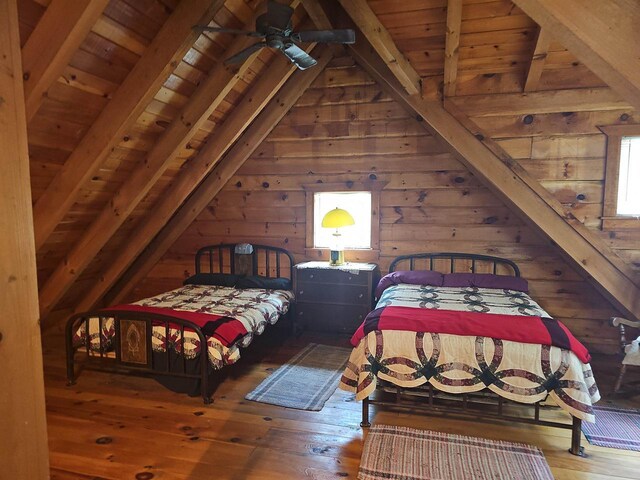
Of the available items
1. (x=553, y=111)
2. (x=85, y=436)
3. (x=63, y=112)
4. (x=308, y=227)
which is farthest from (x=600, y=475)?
(x=63, y=112)

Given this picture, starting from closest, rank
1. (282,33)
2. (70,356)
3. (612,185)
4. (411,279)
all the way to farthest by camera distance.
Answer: (282,33) < (70,356) < (612,185) < (411,279)

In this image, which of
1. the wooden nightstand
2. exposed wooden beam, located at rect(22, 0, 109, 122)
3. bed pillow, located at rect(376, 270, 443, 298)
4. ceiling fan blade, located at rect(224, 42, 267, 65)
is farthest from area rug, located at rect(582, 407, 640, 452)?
exposed wooden beam, located at rect(22, 0, 109, 122)

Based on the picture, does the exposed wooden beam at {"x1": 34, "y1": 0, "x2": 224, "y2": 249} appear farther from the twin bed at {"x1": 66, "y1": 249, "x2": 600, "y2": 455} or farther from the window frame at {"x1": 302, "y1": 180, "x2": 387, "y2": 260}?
the window frame at {"x1": 302, "y1": 180, "x2": 387, "y2": 260}

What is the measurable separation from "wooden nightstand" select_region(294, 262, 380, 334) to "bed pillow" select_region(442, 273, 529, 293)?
786 millimetres

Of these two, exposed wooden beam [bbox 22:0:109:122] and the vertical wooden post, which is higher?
exposed wooden beam [bbox 22:0:109:122]

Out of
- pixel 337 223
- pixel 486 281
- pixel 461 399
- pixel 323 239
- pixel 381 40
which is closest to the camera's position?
pixel 461 399

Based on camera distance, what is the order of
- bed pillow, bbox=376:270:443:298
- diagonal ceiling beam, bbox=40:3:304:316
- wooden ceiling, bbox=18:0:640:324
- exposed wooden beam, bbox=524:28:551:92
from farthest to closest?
bed pillow, bbox=376:270:443:298 → diagonal ceiling beam, bbox=40:3:304:316 → exposed wooden beam, bbox=524:28:551:92 → wooden ceiling, bbox=18:0:640:324

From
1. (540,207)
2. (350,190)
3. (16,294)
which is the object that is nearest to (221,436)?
(16,294)

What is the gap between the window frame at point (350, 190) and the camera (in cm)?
454

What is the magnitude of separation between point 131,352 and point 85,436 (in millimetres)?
656

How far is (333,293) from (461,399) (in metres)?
1.73

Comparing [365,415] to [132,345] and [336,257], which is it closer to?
[132,345]

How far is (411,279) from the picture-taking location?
4.11 m

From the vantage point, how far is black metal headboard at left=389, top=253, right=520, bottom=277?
4.27 m
